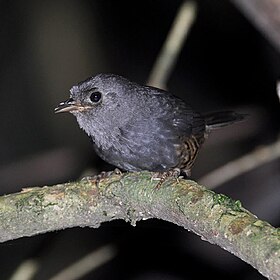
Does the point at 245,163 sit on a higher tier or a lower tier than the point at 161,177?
lower

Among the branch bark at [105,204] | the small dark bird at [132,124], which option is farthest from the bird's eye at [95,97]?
the branch bark at [105,204]

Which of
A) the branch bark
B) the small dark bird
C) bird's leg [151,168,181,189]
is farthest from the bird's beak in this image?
bird's leg [151,168,181,189]

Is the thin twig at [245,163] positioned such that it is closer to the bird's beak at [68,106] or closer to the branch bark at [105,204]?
the bird's beak at [68,106]

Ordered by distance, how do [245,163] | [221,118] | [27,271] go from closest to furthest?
[27,271]
[245,163]
[221,118]

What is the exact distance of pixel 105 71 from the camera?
7375 mm

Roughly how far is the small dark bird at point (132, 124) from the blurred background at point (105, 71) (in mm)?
1786

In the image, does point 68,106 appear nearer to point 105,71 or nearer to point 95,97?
point 95,97

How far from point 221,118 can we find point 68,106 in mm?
1246

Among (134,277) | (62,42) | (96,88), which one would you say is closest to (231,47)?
(62,42)

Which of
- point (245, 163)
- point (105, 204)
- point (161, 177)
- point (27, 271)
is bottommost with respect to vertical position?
point (27, 271)

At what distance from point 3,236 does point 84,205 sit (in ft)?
1.17

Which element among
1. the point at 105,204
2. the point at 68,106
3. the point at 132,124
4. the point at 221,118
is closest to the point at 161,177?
the point at 105,204

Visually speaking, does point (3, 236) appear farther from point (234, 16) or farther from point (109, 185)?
point (234, 16)

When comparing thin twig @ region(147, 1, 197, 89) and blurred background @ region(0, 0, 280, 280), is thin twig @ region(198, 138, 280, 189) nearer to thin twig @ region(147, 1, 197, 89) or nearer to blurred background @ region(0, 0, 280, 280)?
thin twig @ region(147, 1, 197, 89)
